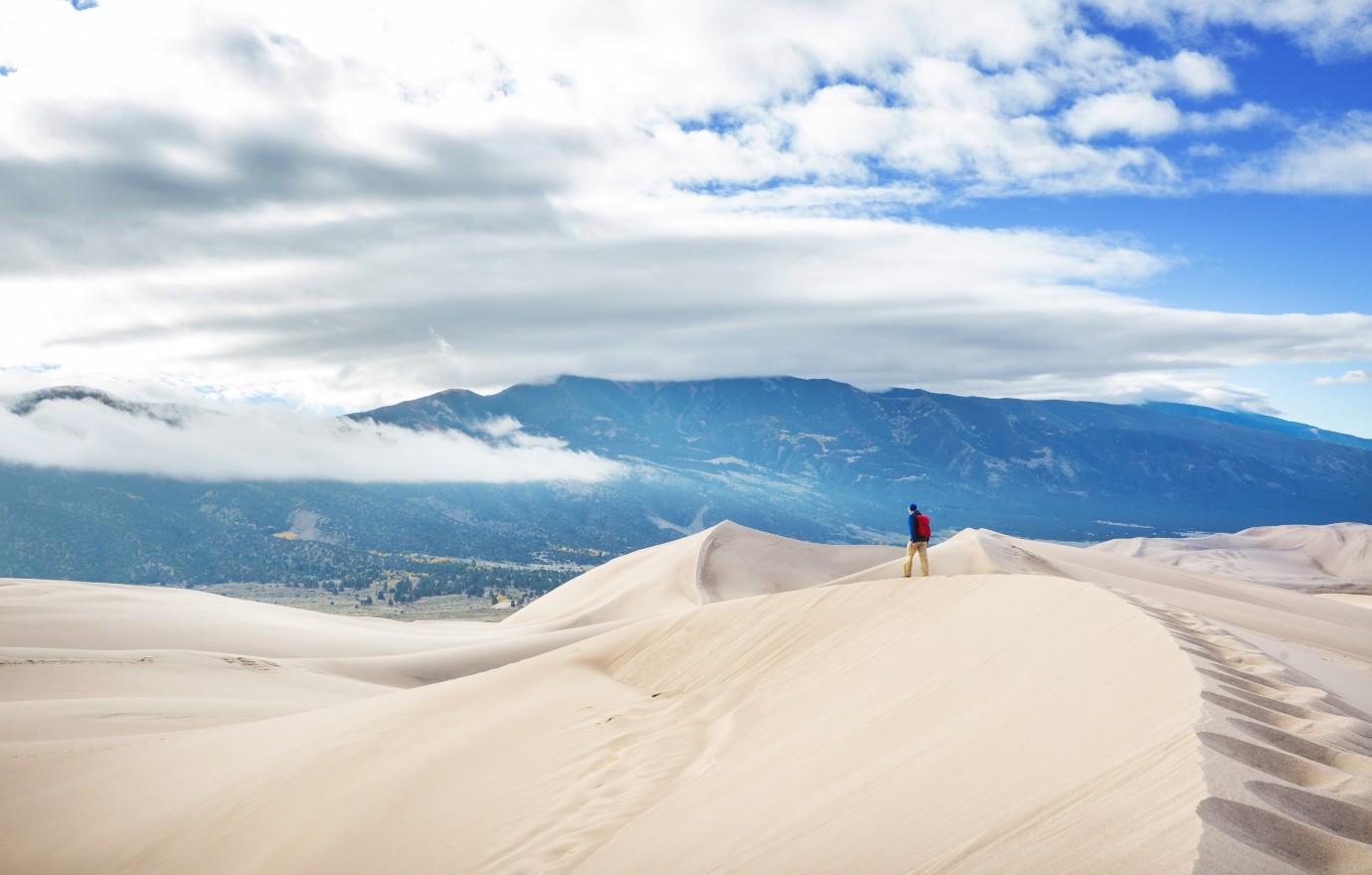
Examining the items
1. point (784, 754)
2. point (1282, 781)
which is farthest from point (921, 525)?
point (1282, 781)

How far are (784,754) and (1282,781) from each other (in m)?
4.57

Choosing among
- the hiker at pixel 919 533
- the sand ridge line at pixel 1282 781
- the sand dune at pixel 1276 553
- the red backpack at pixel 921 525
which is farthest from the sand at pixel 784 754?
the sand dune at pixel 1276 553

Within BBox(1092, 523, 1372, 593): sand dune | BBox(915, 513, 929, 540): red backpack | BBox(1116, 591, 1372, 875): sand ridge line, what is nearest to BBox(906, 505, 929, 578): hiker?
BBox(915, 513, 929, 540): red backpack

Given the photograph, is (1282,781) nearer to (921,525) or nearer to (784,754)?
(784,754)

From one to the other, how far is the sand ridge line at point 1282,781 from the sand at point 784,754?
0.06 ft

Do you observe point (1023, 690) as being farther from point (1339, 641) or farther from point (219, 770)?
point (1339, 641)

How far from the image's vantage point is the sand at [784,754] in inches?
184

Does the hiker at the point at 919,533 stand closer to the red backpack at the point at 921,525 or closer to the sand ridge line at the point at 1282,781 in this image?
the red backpack at the point at 921,525

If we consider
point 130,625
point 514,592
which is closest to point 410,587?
point 514,592

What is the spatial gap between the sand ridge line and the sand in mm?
17

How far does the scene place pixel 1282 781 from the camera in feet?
14.9

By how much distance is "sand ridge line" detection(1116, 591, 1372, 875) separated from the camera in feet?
12.5

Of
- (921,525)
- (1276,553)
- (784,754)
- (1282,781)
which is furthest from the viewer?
(1276,553)

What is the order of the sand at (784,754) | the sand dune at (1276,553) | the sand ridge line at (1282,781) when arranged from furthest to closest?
the sand dune at (1276,553)
the sand at (784,754)
the sand ridge line at (1282,781)
